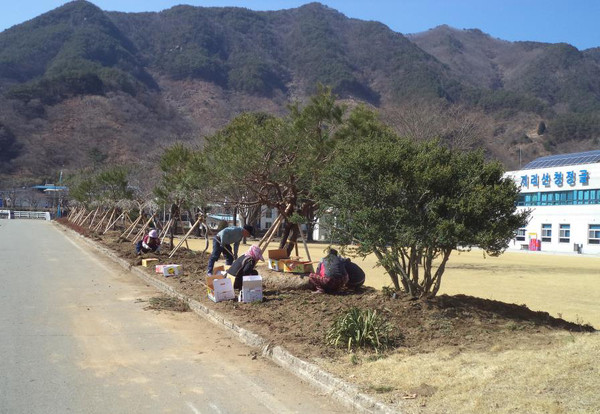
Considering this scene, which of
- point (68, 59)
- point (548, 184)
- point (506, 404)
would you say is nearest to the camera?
point (506, 404)

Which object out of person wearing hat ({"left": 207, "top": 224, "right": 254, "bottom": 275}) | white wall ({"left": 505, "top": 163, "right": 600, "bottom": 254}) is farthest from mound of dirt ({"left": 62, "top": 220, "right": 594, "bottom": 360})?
white wall ({"left": 505, "top": 163, "right": 600, "bottom": 254})

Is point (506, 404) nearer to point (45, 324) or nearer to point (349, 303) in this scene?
point (349, 303)

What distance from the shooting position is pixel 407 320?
23.8 ft

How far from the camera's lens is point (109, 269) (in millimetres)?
16500

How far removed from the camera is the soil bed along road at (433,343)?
15.5ft

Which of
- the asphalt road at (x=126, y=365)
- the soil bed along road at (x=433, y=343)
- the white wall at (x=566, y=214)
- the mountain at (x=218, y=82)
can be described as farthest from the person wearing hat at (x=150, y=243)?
the white wall at (x=566, y=214)

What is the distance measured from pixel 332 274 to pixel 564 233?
37434 millimetres

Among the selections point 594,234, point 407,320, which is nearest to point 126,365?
point 407,320

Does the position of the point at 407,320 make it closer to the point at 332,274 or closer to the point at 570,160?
the point at 332,274

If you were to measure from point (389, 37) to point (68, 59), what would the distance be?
9770 centimetres

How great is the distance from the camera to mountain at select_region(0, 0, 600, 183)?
81.7 meters

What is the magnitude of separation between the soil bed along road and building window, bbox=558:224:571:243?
120 feet

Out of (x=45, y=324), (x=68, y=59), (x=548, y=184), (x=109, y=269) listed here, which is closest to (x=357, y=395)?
(x=45, y=324)

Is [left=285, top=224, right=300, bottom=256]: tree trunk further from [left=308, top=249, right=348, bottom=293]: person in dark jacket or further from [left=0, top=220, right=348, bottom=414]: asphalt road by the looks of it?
[left=0, top=220, right=348, bottom=414]: asphalt road
